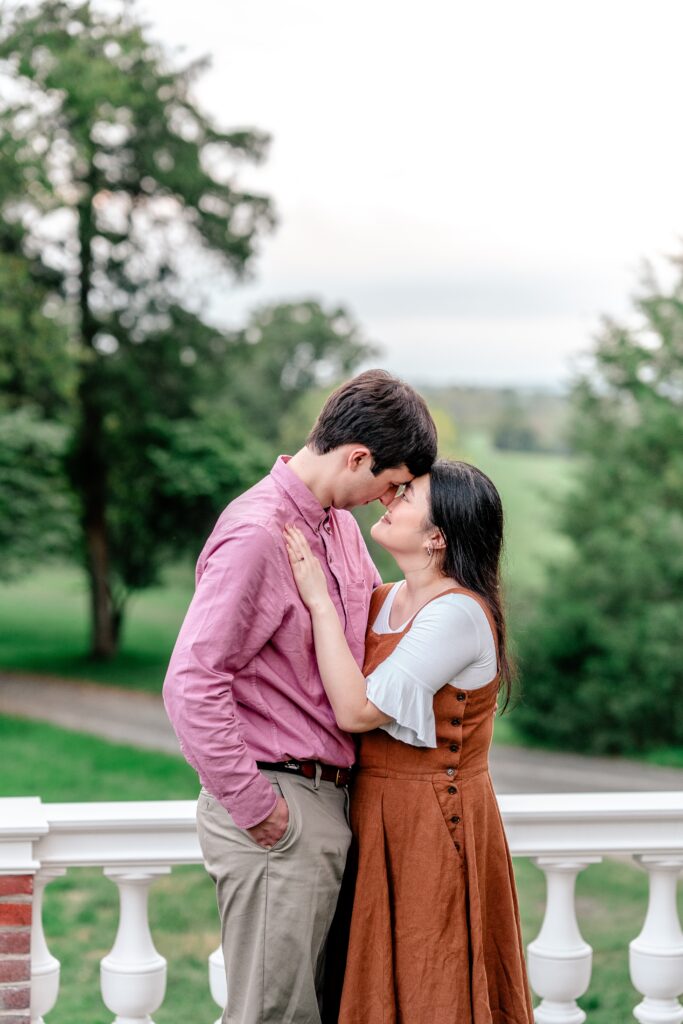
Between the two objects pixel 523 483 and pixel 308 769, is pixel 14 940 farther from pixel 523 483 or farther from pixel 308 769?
pixel 523 483

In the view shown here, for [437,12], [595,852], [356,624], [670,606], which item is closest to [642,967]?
[595,852]

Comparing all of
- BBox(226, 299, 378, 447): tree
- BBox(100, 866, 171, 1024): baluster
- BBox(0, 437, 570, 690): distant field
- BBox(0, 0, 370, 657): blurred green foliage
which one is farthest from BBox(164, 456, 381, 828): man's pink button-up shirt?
BBox(226, 299, 378, 447): tree

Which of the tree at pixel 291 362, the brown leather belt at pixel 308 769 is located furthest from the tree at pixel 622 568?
the brown leather belt at pixel 308 769

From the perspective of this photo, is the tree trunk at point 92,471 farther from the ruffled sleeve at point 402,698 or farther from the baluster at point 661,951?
the ruffled sleeve at point 402,698

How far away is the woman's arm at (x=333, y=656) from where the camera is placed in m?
2.08

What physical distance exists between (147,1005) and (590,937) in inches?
293

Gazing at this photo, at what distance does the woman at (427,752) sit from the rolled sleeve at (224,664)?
0.10 m

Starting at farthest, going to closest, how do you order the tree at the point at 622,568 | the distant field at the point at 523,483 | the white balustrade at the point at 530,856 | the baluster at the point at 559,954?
the distant field at the point at 523,483 → the tree at the point at 622,568 → the baluster at the point at 559,954 → the white balustrade at the point at 530,856

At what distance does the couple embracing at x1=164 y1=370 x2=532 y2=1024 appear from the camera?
2029 mm

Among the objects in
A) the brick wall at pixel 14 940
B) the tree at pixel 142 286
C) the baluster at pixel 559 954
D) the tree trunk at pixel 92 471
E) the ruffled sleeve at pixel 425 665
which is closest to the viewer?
the ruffled sleeve at pixel 425 665

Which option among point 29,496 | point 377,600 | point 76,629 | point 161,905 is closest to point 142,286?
point 29,496

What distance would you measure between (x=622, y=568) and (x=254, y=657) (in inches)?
488

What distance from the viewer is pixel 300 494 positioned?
2156mm

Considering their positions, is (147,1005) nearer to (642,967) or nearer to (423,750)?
(423,750)
